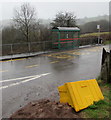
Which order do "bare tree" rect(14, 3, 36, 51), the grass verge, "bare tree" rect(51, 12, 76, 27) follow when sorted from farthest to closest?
"bare tree" rect(51, 12, 76, 27) → "bare tree" rect(14, 3, 36, 51) → the grass verge

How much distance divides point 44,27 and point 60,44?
620 centimetres

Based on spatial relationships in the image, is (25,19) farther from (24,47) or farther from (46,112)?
(46,112)

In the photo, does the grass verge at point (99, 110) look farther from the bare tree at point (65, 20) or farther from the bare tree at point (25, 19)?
the bare tree at point (65, 20)

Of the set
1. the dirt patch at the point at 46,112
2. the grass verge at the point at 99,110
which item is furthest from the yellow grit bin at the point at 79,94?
the dirt patch at the point at 46,112

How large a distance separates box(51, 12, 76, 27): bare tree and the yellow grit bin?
86.9 ft

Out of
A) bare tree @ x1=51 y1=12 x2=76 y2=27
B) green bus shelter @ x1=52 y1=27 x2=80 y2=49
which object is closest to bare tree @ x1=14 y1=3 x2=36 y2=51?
green bus shelter @ x1=52 y1=27 x2=80 y2=49

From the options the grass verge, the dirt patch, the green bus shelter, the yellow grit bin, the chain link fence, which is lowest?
the grass verge

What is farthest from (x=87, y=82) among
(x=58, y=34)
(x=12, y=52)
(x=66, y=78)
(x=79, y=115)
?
(x=58, y=34)

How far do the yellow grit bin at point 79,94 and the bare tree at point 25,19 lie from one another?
19.5 meters

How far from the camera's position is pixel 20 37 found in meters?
23.3

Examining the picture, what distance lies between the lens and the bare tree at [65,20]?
29.5m

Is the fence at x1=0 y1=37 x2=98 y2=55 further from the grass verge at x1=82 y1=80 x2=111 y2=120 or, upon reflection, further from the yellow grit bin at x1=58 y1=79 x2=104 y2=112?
the grass verge at x1=82 y1=80 x2=111 y2=120

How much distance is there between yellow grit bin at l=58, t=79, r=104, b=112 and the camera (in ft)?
11.5

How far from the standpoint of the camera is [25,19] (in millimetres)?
21734
